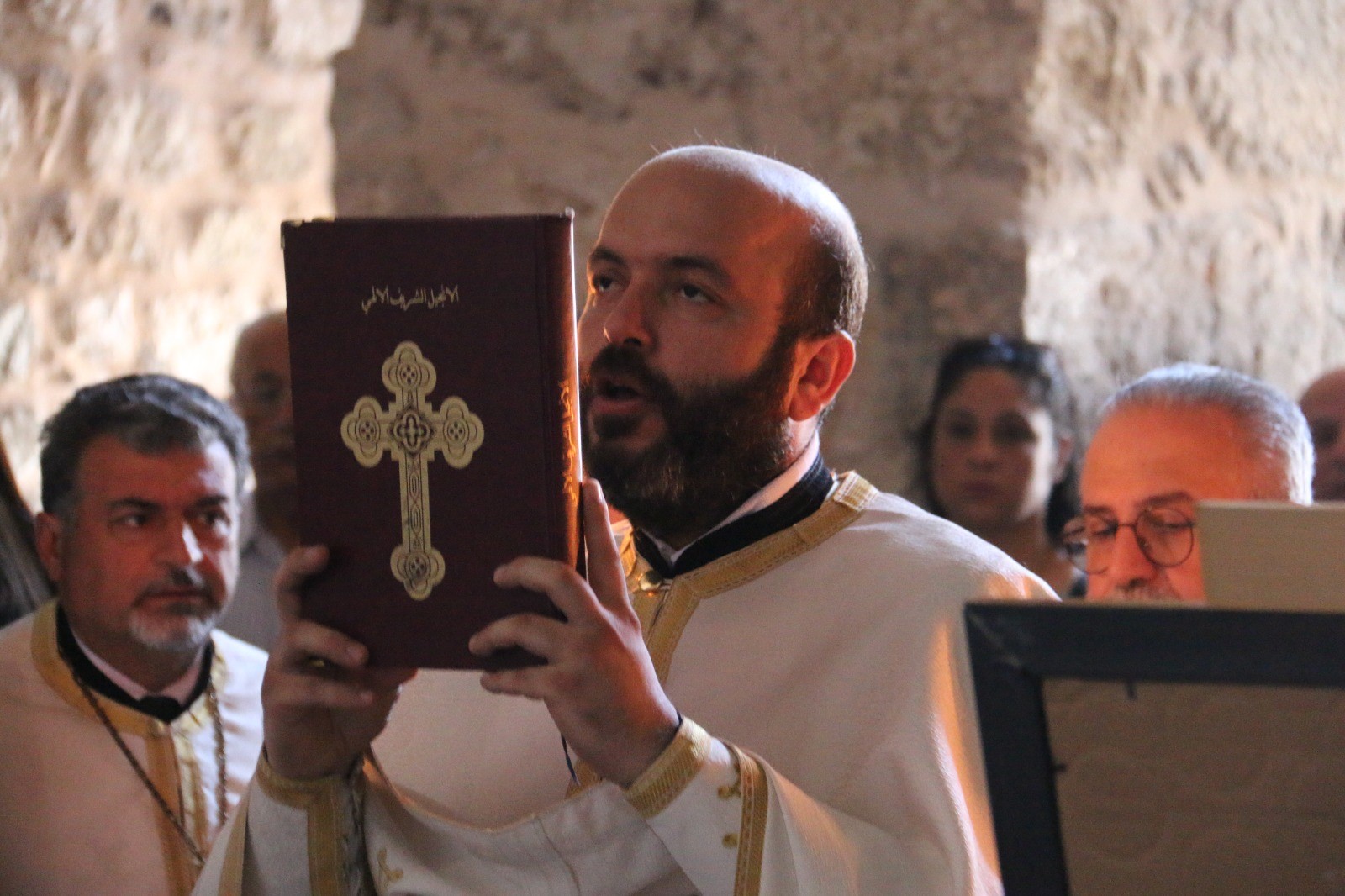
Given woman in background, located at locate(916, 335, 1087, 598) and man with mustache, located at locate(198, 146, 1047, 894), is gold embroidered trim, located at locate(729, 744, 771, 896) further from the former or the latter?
woman in background, located at locate(916, 335, 1087, 598)

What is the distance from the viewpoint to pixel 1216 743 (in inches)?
38.9

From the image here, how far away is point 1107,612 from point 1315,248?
285cm

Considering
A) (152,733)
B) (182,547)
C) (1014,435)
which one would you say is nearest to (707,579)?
(182,547)

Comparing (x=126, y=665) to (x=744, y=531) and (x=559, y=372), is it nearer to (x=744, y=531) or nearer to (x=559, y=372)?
(x=744, y=531)

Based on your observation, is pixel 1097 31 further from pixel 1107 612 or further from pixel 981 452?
pixel 1107 612

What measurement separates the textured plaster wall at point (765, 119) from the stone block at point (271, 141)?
119cm

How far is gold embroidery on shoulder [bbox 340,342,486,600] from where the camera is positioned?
5.23 ft

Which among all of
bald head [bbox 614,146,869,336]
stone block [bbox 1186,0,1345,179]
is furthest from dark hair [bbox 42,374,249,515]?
stone block [bbox 1186,0,1345,179]

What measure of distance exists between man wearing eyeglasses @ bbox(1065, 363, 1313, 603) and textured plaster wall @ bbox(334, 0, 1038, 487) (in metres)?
0.69

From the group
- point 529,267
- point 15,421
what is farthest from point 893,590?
point 15,421

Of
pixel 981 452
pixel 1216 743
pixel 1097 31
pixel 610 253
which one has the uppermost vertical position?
pixel 1097 31

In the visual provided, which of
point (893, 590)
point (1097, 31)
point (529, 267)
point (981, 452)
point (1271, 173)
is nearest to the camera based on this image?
point (529, 267)

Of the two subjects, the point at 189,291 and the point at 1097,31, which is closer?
the point at 1097,31

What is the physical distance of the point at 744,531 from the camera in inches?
88.1
